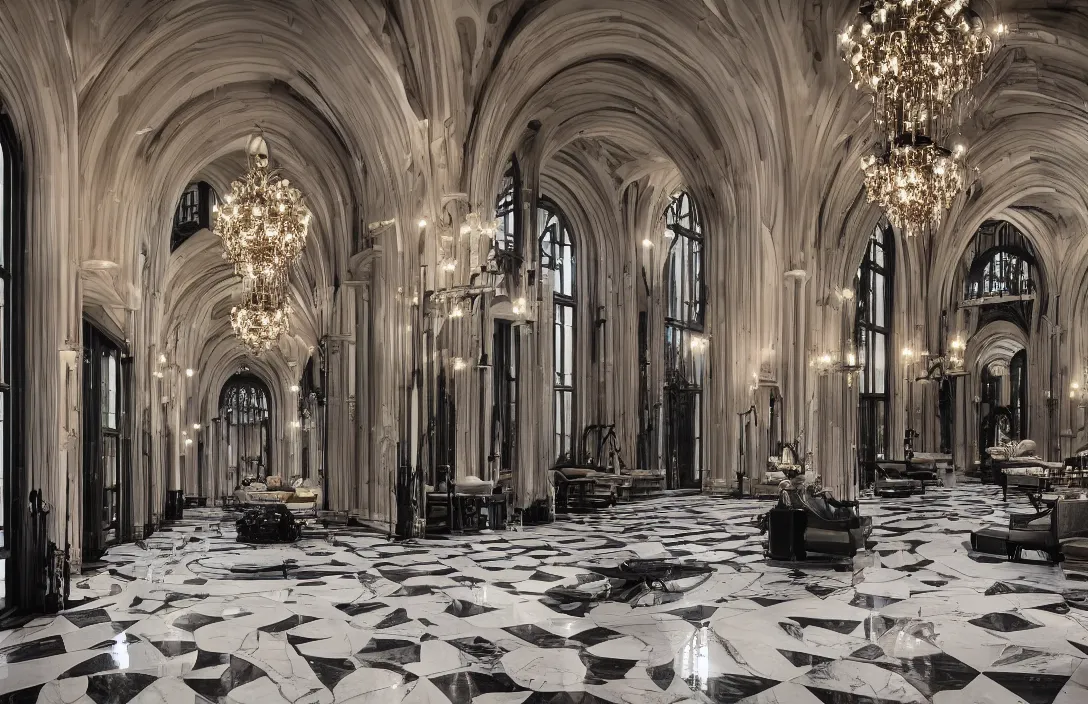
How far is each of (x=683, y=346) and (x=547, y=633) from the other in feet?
49.0

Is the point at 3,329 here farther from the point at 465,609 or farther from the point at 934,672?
the point at 934,672

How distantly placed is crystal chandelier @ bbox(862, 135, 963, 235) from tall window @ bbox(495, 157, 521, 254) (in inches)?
228

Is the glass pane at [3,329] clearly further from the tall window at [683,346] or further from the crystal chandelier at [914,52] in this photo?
the tall window at [683,346]

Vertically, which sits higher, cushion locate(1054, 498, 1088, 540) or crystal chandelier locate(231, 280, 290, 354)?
crystal chandelier locate(231, 280, 290, 354)

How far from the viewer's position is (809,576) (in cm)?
749

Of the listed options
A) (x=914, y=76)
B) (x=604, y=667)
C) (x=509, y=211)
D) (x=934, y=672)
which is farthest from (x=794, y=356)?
(x=604, y=667)

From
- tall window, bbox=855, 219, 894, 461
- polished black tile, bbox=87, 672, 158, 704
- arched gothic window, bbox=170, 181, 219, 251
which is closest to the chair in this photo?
polished black tile, bbox=87, 672, 158, 704

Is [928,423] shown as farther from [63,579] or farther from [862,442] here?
[63,579]

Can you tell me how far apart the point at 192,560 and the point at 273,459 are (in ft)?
94.7

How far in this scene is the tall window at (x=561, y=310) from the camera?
1791cm

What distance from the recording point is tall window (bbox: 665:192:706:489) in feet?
63.6

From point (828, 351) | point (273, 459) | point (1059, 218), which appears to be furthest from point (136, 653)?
point (273, 459)

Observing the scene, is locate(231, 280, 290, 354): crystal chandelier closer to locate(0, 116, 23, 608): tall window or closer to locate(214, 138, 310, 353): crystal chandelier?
locate(214, 138, 310, 353): crystal chandelier

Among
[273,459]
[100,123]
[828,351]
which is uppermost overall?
[100,123]
